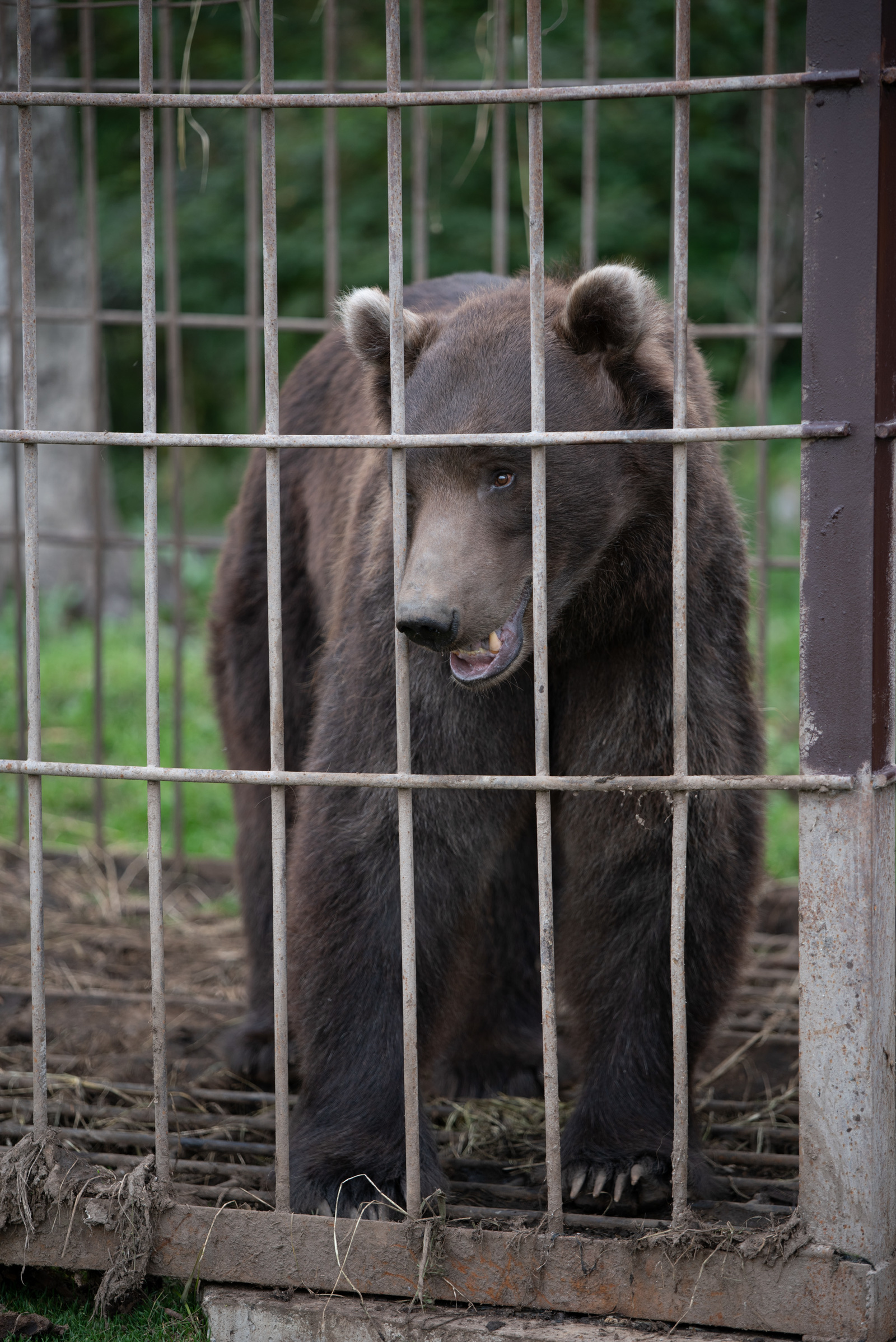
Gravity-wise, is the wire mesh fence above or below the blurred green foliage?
below

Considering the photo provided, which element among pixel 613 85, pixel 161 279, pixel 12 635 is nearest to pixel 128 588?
pixel 12 635

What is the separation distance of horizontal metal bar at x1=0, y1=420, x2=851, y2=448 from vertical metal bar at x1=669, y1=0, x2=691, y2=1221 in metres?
0.07

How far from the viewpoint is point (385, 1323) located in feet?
8.78

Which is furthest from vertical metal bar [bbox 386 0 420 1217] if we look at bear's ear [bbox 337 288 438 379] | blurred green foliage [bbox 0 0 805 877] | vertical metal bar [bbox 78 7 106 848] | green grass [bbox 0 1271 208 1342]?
blurred green foliage [bbox 0 0 805 877]

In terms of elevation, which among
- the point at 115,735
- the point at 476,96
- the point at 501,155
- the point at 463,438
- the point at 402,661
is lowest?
the point at 115,735

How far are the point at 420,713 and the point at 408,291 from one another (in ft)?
5.31

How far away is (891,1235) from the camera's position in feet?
8.69

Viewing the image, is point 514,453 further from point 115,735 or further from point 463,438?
point 115,735

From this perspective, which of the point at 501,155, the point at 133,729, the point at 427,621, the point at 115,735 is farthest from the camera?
the point at 133,729

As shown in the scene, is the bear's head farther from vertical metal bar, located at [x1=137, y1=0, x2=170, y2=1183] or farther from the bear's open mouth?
vertical metal bar, located at [x1=137, y1=0, x2=170, y2=1183]

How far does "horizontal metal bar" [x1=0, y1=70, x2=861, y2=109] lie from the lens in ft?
7.85

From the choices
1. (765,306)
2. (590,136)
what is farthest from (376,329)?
(765,306)

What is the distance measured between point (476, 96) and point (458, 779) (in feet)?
4.05

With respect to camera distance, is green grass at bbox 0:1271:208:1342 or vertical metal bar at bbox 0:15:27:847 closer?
green grass at bbox 0:1271:208:1342
